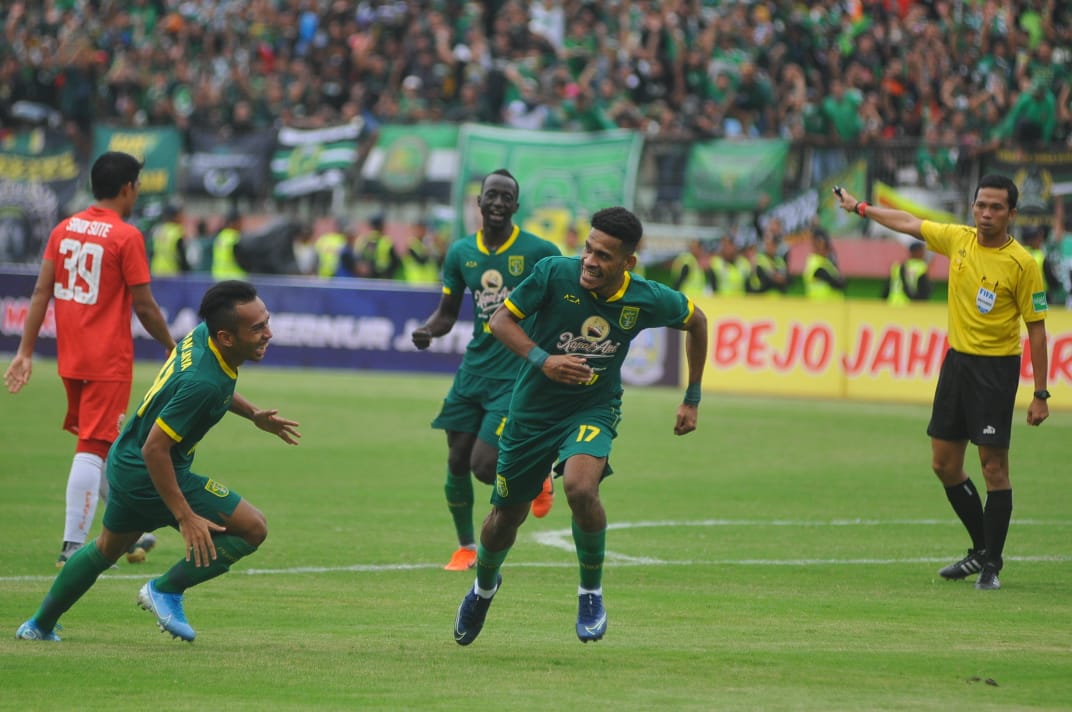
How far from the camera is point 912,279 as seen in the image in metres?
24.2

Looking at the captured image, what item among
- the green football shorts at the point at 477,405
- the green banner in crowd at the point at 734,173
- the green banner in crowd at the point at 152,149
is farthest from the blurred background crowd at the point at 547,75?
the green football shorts at the point at 477,405

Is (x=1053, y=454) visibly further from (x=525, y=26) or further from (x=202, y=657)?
(x=525, y=26)

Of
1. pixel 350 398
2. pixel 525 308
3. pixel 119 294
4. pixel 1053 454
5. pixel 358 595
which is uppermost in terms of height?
pixel 525 308

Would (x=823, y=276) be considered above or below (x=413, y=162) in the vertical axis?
below

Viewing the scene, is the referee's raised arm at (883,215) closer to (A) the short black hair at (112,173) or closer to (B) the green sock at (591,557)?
(B) the green sock at (591,557)

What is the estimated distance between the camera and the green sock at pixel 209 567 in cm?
763

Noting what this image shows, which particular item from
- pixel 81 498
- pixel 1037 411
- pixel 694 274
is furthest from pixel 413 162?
pixel 1037 411

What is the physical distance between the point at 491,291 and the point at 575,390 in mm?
2997

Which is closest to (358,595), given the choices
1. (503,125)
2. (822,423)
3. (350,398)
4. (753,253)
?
(822,423)

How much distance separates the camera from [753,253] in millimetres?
26250

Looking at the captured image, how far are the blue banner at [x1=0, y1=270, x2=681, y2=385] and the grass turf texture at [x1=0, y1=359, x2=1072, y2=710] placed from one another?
7597 mm

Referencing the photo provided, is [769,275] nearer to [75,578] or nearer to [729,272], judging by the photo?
[729,272]

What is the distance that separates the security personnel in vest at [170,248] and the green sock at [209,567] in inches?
868

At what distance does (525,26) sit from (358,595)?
24846 mm
